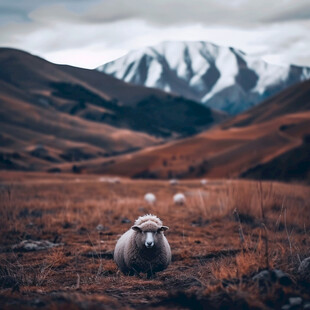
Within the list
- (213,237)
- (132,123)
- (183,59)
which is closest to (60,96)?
(132,123)

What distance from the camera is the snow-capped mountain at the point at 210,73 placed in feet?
534

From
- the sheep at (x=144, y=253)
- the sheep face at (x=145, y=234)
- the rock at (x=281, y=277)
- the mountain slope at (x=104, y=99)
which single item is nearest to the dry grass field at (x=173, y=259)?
the rock at (x=281, y=277)

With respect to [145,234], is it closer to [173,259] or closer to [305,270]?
[173,259]

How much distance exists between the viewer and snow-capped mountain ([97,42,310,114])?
163m

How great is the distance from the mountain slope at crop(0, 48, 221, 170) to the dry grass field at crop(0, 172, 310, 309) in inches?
1496

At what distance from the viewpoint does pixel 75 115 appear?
10394 cm

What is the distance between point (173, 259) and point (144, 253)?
1083mm

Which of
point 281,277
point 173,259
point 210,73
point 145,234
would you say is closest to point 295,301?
point 281,277

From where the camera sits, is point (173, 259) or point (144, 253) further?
point (173, 259)

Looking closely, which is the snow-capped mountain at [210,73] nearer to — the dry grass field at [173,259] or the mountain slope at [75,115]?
the mountain slope at [75,115]

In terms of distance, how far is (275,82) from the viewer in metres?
158

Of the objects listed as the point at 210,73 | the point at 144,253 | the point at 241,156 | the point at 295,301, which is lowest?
the point at 144,253

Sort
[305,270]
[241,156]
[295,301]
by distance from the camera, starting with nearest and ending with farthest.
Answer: [295,301] < [305,270] < [241,156]

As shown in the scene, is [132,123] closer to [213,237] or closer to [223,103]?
[223,103]
